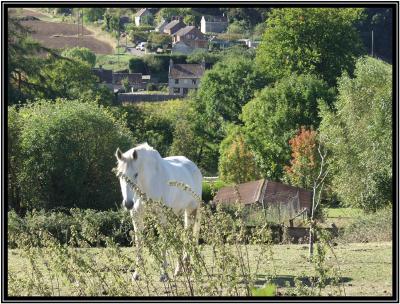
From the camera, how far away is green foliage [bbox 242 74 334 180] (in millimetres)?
48656

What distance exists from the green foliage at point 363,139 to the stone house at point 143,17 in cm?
7899

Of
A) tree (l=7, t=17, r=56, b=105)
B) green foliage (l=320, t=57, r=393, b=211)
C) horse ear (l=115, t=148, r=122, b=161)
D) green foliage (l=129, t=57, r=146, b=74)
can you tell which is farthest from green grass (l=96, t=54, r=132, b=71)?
horse ear (l=115, t=148, r=122, b=161)

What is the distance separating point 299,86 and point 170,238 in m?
40.9

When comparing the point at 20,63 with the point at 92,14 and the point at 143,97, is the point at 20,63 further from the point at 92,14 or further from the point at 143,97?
the point at 92,14

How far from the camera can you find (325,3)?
9.19 m

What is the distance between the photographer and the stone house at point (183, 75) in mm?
95938

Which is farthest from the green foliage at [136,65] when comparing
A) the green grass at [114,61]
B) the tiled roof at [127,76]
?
the tiled roof at [127,76]

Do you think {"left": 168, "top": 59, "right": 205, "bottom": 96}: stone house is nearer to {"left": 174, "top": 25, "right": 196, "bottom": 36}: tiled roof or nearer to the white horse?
{"left": 174, "top": 25, "right": 196, "bottom": 36}: tiled roof

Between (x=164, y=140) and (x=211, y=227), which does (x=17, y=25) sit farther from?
(x=211, y=227)

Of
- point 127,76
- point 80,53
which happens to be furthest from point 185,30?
point 80,53

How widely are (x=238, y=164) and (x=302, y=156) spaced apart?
7067 mm

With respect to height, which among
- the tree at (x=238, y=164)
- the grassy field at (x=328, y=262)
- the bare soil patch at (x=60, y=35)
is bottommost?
the tree at (x=238, y=164)

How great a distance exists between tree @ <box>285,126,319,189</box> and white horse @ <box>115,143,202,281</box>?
2375 cm

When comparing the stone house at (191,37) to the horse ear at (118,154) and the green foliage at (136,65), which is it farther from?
the horse ear at (118,154)
